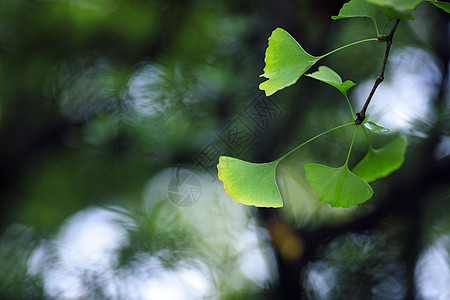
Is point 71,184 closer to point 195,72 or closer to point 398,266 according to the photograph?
point 195,72

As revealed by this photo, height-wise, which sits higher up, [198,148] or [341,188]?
[341,188]

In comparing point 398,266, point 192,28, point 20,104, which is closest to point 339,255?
point 398,266

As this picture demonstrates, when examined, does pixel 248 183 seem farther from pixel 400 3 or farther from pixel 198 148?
pixel 198 148

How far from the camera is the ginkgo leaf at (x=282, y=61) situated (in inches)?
4.5

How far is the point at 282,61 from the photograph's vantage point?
0.40 ft

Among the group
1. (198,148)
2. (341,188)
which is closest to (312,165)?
(341,188)

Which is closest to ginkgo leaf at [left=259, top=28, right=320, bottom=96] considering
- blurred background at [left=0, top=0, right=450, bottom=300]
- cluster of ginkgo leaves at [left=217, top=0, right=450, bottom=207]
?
cluster of ginkgo leaves at [left=217, top=0, right=450, bottom=207]

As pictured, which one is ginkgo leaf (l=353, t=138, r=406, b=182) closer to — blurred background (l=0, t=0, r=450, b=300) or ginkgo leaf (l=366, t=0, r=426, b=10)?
ginkgo leaf (l=366, t=0, r=426, b=10)

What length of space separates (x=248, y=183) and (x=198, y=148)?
358 millimetres

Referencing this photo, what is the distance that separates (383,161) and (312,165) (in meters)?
0.04

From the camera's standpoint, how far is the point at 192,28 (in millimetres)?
532

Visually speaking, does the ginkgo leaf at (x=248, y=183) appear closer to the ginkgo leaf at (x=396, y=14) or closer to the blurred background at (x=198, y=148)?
the ginkgo leaf at (x=396, y=14)

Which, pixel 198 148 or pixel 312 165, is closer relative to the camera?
pixel 312 165

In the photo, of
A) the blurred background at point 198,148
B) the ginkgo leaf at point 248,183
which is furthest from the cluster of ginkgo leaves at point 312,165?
the blurred background at point 198,148
